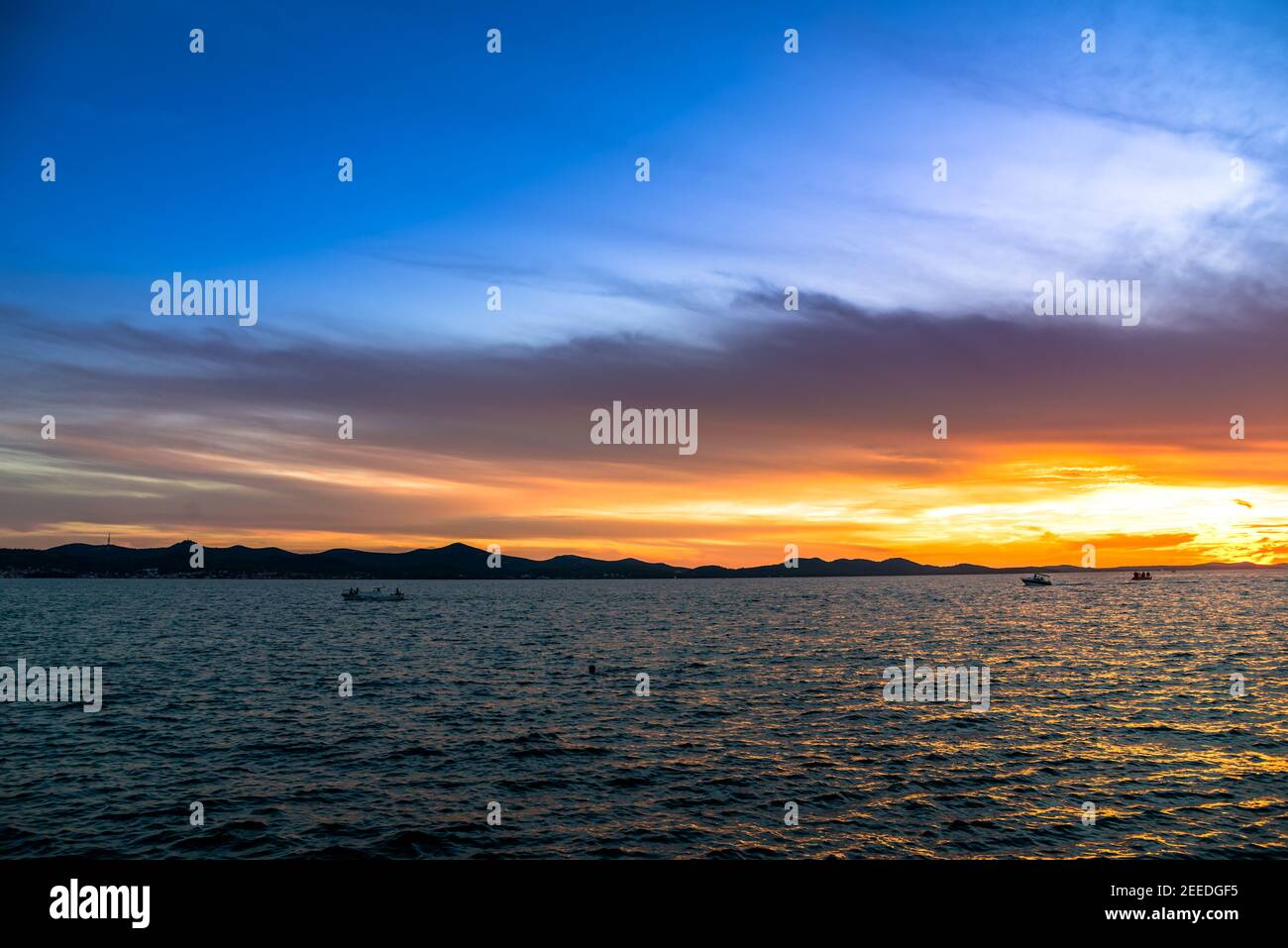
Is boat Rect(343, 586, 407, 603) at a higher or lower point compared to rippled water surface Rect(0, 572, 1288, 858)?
lower

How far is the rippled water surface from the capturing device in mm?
24719

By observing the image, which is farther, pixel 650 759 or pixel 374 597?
pixel 374 597

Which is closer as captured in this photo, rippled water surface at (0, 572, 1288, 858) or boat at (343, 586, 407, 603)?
rippled water surface at (0, 572, 1288, 858)

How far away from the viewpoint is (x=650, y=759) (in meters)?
34.2

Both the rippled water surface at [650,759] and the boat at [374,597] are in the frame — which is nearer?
the rippled water surface at [650,759]

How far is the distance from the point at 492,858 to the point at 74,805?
56.9 feet

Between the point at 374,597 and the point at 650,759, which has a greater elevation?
the point at 650,759

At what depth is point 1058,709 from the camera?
45.5m

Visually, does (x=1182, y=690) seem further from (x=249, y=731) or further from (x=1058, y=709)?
(x=249, y=731)

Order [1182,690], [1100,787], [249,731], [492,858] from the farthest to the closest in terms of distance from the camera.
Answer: [1182,690] → [249,731] → [1100,787] → [492,858]

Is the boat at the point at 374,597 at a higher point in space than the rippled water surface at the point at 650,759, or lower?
lower

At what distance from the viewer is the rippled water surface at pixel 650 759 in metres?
24.7
